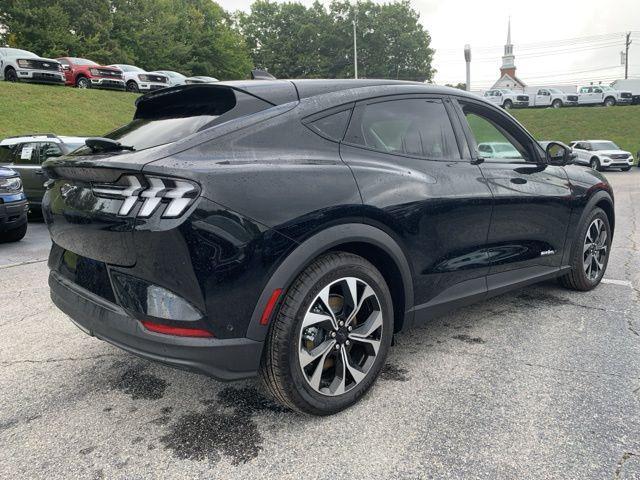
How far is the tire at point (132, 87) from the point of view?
91.1 ft

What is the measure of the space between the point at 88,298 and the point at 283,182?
1.08 meters

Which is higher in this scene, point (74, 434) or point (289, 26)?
point (289, 26)

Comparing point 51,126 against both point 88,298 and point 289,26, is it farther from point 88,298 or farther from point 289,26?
point 289,26

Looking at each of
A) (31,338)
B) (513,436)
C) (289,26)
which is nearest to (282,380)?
(513,436)

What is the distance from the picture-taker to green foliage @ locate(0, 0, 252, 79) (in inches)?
1404

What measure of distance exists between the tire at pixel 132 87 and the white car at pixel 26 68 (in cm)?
474

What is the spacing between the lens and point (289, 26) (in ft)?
218

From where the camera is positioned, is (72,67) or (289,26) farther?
(289,26)

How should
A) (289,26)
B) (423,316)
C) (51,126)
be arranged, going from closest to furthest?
(423,316) < (51,126) < (289,26)

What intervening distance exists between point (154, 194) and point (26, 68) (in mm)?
25507

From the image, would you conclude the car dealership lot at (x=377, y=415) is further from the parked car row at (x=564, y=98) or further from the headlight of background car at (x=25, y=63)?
the parked car row at (x=564, y=98)

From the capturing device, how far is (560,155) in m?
4.03

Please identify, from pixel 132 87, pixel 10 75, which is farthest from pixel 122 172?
pixel 132 87

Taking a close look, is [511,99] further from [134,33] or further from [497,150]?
[497,150]
